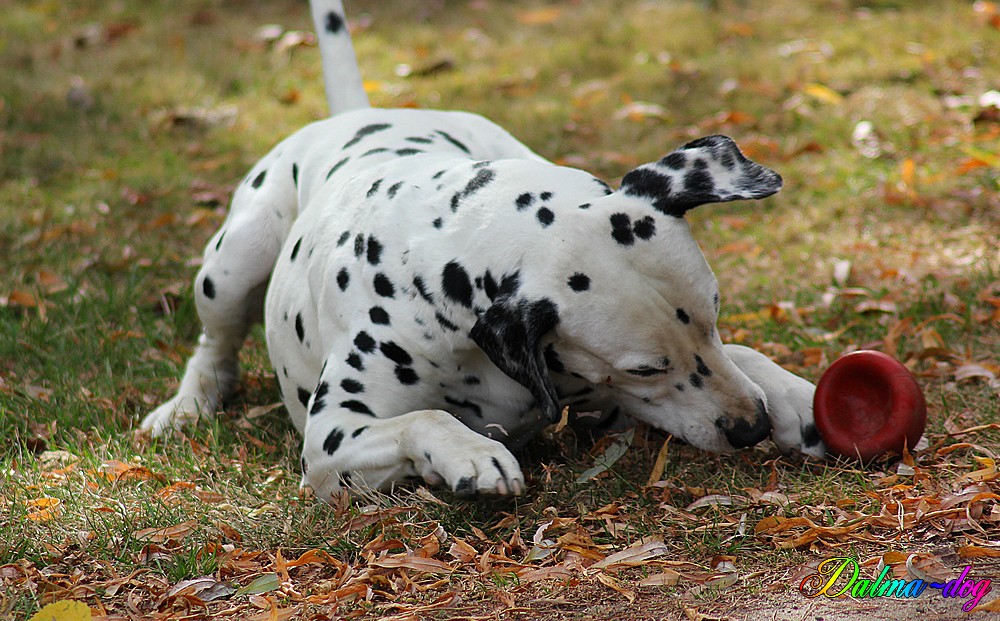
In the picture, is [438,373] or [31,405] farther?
[31,405]

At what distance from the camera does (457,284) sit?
3.38 metres

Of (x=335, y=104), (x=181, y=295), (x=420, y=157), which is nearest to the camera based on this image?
(x=420, y=157)

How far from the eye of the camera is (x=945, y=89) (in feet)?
27.1

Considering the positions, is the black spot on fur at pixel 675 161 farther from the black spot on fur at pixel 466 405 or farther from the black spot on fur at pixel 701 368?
the black spot on fur at pixel 466 405

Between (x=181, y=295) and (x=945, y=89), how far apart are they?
579 centimetres

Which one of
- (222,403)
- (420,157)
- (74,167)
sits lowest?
(222,403)

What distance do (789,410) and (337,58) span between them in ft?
9.67

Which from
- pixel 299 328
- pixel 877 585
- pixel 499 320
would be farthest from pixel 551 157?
pixel 877 585

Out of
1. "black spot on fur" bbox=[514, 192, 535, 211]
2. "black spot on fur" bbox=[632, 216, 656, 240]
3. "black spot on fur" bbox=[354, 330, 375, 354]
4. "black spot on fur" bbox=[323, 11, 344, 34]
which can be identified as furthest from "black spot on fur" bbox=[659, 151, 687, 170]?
"black spot on fur" bbox=[323, 11, 344, 34]

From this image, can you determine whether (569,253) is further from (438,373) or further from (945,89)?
(945,89)

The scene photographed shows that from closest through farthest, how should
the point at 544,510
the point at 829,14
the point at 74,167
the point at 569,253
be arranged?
1. the point at 569,253
2. the point at 544,510
3. the point at 74,167
4. the point at 829,14

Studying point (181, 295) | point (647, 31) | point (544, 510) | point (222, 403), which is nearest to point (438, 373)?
point (544, 510)

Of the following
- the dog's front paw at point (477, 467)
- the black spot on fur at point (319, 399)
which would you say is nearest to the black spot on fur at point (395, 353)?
the black spot on fur at point (319, 399)

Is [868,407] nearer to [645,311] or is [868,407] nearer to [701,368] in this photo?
[701,368]
